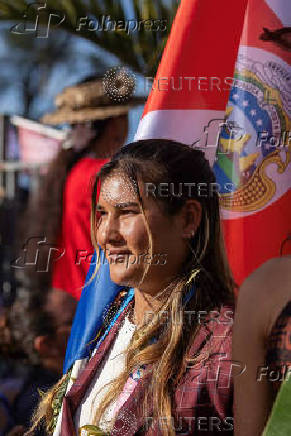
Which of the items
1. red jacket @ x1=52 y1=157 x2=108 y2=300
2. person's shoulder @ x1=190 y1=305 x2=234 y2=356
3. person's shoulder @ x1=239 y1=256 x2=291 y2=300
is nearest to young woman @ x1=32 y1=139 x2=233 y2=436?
person's shoulder @ x1=190 y1=305 x2=234 y2=356

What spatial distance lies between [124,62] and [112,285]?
0.98 metres

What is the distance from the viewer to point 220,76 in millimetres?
1295

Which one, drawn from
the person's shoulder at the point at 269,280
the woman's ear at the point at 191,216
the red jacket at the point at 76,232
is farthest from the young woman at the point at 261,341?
the red jacket at the point at 76,232

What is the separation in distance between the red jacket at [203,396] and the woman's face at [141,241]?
0.41 feet

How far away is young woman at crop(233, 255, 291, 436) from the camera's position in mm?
817


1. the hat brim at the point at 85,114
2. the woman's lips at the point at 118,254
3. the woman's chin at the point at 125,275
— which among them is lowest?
the woman's chin at the point at 125,275

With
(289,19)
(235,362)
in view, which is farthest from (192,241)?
(289,19)

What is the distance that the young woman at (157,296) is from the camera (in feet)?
3.12

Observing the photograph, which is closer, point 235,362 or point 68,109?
point 235,362

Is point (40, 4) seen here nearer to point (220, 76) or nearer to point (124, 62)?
point (124, 62)

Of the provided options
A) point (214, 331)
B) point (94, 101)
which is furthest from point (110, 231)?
point (94, 101)

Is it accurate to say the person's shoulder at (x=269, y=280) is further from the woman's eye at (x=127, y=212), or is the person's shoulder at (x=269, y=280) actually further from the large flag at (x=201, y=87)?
the large flag at (x=201, y=87)

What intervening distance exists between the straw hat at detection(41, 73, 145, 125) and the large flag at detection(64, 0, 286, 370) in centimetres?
44

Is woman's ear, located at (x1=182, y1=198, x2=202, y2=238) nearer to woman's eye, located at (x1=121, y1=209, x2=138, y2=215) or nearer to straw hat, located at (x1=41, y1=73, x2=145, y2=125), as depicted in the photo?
woman's eye, located at (x1=121, y1=209, x2=138, y2=215)
